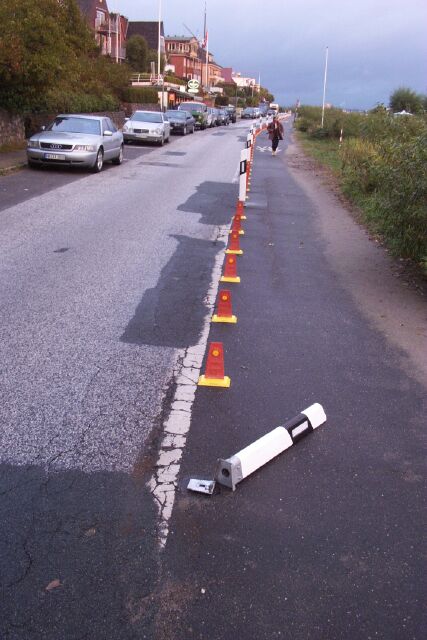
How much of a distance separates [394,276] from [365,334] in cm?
282

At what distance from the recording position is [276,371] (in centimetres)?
541

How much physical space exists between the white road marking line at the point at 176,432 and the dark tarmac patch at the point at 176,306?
22 centimetres

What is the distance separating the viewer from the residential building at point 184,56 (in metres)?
107

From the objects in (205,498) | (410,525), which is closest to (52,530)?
(205,498)

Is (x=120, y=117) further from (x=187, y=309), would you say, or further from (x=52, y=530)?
(x=52, y=530)

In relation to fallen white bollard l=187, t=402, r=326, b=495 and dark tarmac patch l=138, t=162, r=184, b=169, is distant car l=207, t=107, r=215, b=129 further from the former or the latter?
fallen white bollard l=187, t=402, r=326, b=495

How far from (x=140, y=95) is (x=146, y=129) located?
2324 cm

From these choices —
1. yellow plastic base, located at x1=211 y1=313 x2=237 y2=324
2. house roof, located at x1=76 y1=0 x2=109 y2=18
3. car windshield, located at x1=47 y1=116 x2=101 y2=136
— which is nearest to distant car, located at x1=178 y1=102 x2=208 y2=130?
house roof, located at x1=76 y1=0 x2=109 y2=18

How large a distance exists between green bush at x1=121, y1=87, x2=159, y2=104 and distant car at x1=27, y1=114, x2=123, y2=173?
31.1m

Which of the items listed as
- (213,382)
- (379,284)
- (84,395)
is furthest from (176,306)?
(379,284)

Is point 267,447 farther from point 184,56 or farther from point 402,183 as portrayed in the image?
point 184,56

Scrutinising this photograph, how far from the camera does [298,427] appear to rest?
13.9 feet

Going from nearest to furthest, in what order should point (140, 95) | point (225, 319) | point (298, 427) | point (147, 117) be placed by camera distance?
point (298, 427)
point (225, 319)
point (147, 117)
point (140, 95)

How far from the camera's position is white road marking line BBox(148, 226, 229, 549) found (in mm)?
3515
